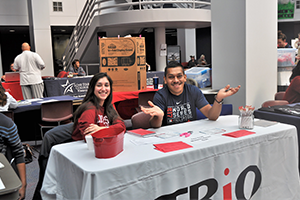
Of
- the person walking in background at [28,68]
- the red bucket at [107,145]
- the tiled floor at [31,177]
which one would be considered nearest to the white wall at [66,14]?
the person walking in background at [28,68]

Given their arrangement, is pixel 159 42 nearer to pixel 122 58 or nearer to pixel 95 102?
pixel 122 58

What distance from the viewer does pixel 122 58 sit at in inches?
169

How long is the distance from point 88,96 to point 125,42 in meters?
2.12

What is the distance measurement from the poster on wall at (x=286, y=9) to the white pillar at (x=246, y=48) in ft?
37.7

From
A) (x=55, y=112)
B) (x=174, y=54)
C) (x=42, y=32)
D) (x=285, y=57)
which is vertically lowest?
(x=55, y=112)

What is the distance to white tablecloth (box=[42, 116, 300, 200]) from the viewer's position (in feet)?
4.75

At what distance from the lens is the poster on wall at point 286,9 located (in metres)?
13.5

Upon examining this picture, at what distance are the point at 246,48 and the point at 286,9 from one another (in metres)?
12.2

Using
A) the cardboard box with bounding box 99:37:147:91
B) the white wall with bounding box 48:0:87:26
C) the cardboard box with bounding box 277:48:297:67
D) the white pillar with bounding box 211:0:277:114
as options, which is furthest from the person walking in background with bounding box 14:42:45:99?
the white wall with bounding box 48:0:87:26

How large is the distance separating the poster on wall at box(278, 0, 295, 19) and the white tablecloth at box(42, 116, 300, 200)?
44.4 feet

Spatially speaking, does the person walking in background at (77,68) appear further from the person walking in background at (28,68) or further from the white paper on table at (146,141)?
the white paper on table at (146,141)

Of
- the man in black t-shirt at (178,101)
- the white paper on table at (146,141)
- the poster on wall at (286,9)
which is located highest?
the poster on wall at (286,9)

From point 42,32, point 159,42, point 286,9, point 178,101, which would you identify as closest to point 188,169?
point 178,101

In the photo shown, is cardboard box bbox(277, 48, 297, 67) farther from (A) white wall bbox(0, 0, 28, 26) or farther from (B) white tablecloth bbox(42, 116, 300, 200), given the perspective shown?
(A) white wall bbox(0, 0, 28, 26)
